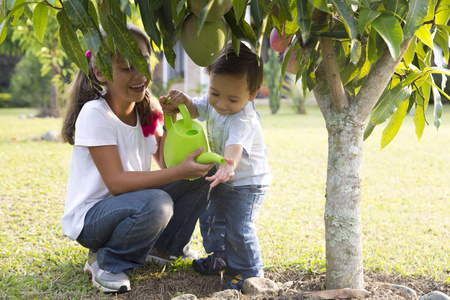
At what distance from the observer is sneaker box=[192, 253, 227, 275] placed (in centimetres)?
213

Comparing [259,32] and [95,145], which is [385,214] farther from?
[259,32]

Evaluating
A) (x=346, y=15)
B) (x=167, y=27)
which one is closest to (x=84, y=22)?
(x=167, y=27)

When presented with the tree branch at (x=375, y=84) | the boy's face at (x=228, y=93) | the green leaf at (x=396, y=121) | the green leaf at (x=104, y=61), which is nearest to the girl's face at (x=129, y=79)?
the boy's face at (x=228, y=93)

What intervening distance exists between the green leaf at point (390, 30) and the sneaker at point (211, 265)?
134 cm

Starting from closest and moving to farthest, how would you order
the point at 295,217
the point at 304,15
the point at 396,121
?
the point at 304,15, the point at 396,121, the point at 295,217

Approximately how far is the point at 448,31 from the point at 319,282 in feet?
3.31

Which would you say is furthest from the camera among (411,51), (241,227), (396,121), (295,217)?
(295,217)

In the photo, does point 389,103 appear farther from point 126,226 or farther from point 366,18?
point 126,226

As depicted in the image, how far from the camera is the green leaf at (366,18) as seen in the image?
1123mm

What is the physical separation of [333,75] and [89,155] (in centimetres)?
112

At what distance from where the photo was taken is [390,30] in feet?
3.71

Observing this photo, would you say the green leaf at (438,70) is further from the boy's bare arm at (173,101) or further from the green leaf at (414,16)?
the boy's bare arm at (173,101)

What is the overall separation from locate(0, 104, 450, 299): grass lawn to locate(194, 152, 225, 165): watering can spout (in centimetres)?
67

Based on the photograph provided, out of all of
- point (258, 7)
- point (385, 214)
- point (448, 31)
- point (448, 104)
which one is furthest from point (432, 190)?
point (448, 104)
